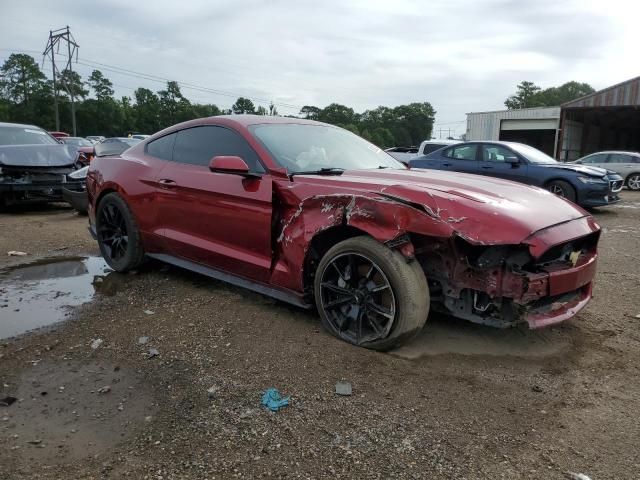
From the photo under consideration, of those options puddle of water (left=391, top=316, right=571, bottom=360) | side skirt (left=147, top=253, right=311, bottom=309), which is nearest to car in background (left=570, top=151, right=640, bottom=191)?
puddle of water (left=391, top=316, right=571, bottom=360)

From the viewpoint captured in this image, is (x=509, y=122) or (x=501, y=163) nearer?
(x=501, y=163)

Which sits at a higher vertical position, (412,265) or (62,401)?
(412,265)

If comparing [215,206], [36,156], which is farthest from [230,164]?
[36,156]

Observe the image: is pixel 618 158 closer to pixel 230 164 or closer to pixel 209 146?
pixel 209 146

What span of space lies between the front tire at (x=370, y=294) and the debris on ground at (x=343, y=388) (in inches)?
17.4

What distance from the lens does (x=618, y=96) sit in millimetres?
27391

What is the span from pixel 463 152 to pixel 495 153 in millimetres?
744

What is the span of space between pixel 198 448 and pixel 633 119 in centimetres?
4160

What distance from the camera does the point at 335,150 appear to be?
4199 millimetres

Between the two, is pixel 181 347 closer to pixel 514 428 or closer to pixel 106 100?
pixel 514 428

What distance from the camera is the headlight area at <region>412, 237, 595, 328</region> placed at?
9.43ft

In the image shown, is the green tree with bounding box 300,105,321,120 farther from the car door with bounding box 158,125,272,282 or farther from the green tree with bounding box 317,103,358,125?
the car door with bounding box 158,125,272,282

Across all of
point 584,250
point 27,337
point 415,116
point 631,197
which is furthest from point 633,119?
point 415,116

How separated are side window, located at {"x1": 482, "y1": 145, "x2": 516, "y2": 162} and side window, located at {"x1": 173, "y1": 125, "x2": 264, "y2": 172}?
7.66 metres
